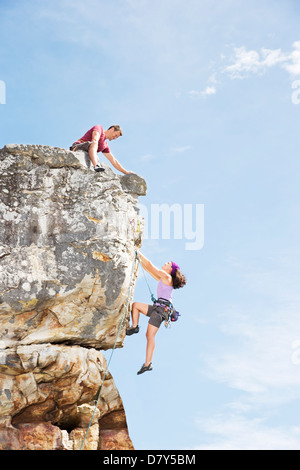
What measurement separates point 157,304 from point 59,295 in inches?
84.7

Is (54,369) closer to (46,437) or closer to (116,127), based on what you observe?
(46,437)

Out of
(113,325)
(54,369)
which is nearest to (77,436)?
(54,369)

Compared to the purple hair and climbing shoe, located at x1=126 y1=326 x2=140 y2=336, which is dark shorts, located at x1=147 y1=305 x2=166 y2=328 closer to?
climbing shoe, located at x1=126 y1=326 x2=140 y2=336

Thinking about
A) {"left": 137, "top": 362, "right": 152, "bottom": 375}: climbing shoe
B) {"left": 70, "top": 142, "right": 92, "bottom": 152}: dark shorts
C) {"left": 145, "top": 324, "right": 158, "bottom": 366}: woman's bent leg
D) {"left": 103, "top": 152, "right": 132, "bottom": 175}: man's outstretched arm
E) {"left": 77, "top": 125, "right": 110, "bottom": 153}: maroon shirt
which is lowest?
{"left": 137, "top": 362, "right": 152, "bottom": 375}: climbing shoe

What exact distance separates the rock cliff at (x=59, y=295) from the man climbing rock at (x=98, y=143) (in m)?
0.29

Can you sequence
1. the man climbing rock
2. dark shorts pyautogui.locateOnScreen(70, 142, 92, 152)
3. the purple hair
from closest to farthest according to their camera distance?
the purple hair < the man climbing rock < dark shorts pyautogui.locateOnScreen(70, 142, 92, 152)

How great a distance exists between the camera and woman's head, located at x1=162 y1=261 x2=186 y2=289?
1055 centimetres

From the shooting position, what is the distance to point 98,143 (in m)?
11.4

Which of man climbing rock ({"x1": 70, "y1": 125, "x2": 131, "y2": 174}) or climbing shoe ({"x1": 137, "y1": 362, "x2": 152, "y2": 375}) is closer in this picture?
climbing shoe ({"x1": 137, "y1": 362, "x2": 152, "y2": 375})

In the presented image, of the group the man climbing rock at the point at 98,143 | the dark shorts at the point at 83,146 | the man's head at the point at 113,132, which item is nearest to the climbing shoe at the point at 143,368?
the man climbing rock at the point at 98,143

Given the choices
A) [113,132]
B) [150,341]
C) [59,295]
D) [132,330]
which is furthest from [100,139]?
[150,341]

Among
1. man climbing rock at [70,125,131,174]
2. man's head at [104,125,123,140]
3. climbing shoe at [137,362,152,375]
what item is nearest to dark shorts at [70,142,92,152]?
man climbing rock at [70,125,131,174]

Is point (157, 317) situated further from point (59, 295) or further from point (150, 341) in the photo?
point (59, 295)

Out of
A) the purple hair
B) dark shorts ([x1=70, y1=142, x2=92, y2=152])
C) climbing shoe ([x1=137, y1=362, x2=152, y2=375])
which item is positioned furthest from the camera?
dark shorts ([x1=70, y1=142, x2=92, y2=152])
